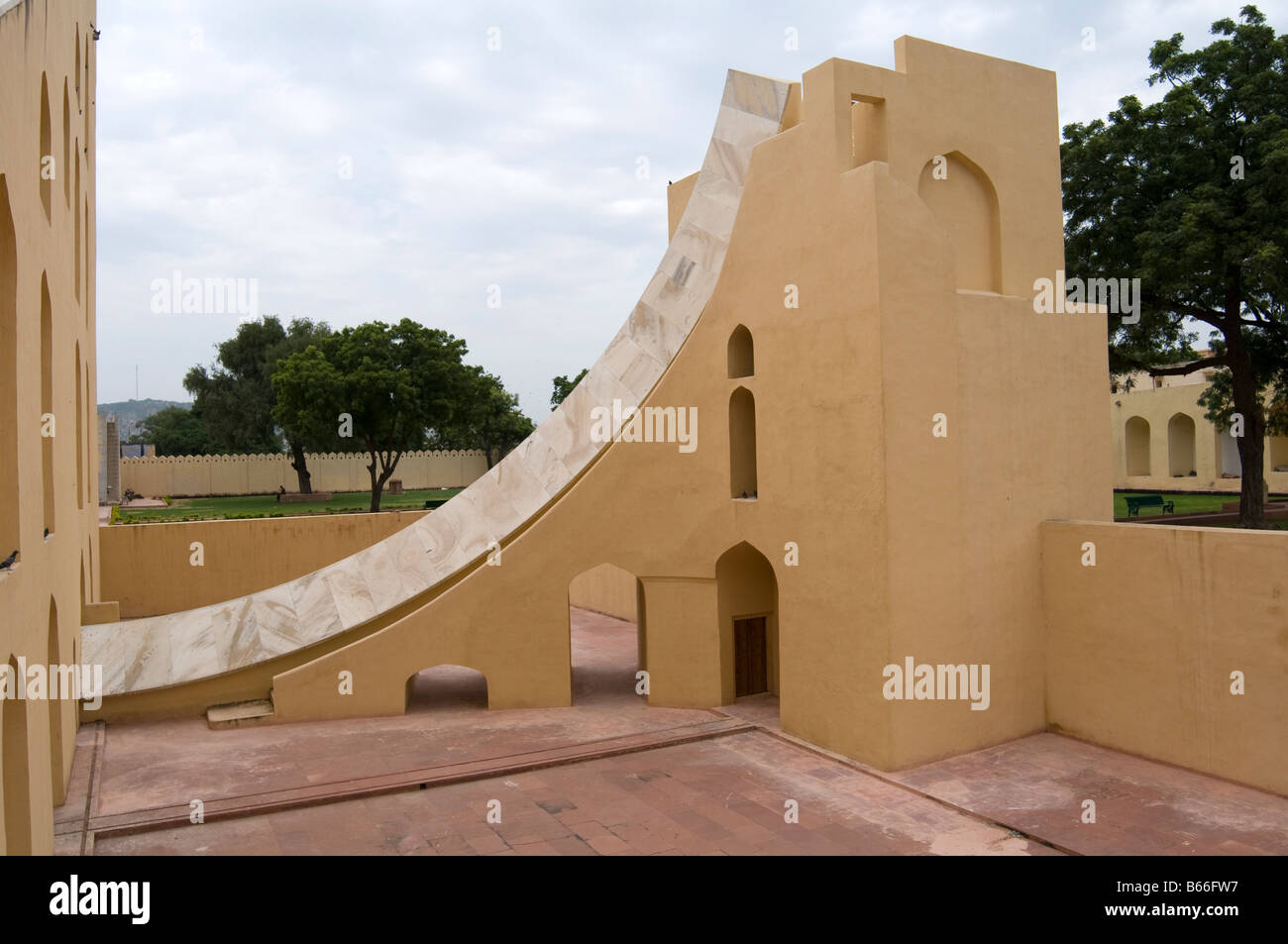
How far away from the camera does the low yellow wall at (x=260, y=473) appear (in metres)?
43.2

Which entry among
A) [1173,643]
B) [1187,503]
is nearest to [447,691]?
[1173,643]

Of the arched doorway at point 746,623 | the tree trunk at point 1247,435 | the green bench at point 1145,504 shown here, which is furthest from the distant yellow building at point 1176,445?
the arched doorway at point 746,623

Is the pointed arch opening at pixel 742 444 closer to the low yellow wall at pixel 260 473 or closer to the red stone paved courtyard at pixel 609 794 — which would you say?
the red stone paved courtyard at pixel 609 794

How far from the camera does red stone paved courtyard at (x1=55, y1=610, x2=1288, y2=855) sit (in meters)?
7.88

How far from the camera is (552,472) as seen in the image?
503 inches

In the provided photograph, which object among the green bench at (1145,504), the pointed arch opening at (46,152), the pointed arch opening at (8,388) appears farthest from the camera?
the green bench at (1145,504)

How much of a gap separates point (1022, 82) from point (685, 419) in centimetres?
563

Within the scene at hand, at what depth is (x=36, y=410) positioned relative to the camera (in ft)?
21.7

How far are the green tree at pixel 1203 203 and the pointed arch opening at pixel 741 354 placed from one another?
8808mm

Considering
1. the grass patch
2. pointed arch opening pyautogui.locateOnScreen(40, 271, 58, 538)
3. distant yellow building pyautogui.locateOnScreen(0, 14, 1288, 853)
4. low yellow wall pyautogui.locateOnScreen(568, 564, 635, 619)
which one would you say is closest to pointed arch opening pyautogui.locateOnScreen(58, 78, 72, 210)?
distant yellow building pyautogui.locateOnScreen(0, 14, 1288, 853)

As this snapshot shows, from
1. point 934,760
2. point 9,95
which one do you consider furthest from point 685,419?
point 9,95

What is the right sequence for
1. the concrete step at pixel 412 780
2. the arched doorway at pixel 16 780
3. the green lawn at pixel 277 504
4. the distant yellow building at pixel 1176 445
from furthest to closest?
the distant yellow building at pixel 1176 445 < the green lawn at pixel 277 504 < the concrete step at pixel 412 780 < the arched doorway at pixel 16 780

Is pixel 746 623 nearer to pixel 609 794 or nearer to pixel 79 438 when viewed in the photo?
pixel 609 794

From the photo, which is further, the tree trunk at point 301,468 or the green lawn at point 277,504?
the tree trunk at point 301,468
